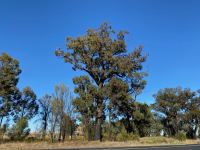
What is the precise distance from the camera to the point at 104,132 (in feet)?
Answer: 157

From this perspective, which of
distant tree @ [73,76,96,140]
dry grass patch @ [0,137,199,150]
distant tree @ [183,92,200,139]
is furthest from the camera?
distant tree @ [183,92,200,139]

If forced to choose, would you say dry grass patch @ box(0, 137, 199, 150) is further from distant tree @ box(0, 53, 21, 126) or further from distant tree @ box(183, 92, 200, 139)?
distant tree @ box(183, 92, 200, 139)

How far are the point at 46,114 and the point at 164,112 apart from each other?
3922 centimetres

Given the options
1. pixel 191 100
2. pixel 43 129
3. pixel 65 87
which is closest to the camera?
pixel 65 87

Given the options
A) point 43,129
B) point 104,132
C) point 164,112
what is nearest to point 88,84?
point 104,132

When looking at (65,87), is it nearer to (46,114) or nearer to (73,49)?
(73,49)

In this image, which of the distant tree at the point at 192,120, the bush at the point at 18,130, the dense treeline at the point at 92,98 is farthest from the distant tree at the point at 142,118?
the distant tree at the point at 192,120

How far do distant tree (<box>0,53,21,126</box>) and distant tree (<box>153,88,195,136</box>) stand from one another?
47.0 m

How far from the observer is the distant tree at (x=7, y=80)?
46062 millimetres

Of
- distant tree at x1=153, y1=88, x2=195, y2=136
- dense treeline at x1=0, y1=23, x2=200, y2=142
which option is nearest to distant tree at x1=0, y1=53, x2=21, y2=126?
dense treeline at x1=0, y1=23, x2=200, y2=142

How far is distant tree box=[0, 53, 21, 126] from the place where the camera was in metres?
46.1

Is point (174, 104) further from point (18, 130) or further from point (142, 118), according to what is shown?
point (18, 130)

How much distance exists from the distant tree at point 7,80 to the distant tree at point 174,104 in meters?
47.0

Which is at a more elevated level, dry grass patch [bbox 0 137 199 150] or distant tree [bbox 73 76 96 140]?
distant tree [bbox 73 76 96 140]
